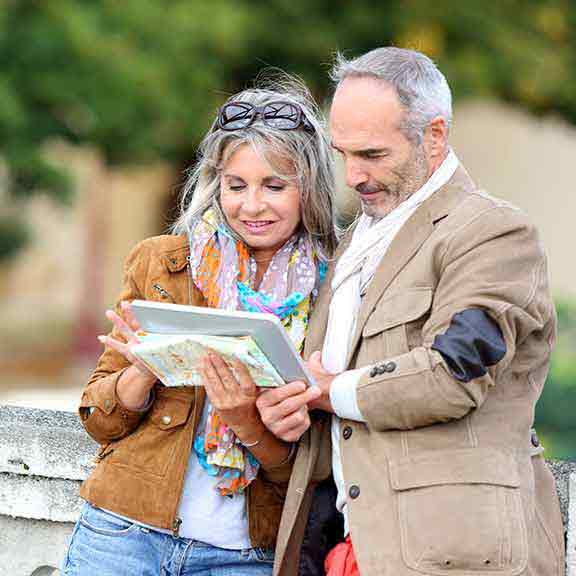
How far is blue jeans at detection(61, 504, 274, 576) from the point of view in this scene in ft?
10.3

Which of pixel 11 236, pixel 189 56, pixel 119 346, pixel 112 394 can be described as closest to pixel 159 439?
pixel 112 394

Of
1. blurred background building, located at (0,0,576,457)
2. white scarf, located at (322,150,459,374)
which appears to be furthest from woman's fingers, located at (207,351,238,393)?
blurred background building, located at (0,0,576,457)

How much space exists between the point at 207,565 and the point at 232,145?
3.48 feet

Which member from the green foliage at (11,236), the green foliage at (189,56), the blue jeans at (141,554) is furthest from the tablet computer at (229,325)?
the green foliage at (11,236)

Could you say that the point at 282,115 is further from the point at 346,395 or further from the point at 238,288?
the point at 346,395

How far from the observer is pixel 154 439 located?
3.17 meters

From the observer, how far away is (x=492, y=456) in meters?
2.79

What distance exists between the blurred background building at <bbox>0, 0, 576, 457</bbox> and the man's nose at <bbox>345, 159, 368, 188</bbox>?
4356 millimetres

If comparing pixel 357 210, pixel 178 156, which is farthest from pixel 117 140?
pixel 357 210

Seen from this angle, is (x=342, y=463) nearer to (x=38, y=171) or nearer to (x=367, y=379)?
(x=367, y=379)

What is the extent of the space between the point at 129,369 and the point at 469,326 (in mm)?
903

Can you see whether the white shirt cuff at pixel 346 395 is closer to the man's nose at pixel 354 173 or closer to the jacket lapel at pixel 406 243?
the jacket lapel at pixel 406 243

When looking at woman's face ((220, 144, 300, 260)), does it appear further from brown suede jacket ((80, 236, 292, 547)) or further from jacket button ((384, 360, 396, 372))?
jacket button ((384, 360, 396, 372))

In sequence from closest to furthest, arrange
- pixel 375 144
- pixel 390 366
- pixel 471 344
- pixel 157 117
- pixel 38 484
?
1. pixel 471 344
2. pixel 390 366
3. pixel 375 144
4. pixel 38 484
5. pixel 157 117
